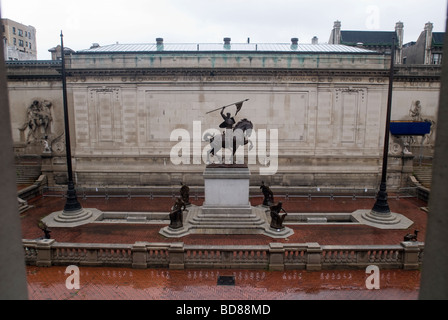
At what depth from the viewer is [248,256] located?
40.3 ft

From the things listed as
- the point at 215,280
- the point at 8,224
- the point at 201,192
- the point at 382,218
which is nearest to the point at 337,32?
the point at 201,192

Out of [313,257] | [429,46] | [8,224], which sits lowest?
[313,257]

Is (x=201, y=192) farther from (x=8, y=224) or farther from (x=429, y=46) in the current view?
(x=429, y=46)

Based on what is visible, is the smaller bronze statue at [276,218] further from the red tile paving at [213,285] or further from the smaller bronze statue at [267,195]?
the red tile paving at [213,285]

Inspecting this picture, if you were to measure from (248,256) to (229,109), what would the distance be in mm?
15493

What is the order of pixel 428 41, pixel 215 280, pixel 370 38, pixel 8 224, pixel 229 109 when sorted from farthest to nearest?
pixel 370 38
pixel 428 41
pixel 229 109
pixel 215 280
pixel 8 224

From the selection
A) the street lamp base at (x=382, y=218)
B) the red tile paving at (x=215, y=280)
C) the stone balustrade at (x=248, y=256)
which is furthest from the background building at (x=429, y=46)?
the stone balustrade at (x=248, y=256)

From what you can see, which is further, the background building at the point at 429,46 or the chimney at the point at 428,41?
the chimney at the point at 428,41

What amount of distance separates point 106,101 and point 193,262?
1751 centimetres

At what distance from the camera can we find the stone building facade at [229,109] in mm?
24594

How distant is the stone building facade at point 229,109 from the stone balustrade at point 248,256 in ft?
41.8

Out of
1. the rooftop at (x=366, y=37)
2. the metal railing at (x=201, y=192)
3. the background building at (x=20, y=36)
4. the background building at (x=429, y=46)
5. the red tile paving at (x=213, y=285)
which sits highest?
the background building at (x=20, y=36)

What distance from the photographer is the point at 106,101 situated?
82.1 feet
